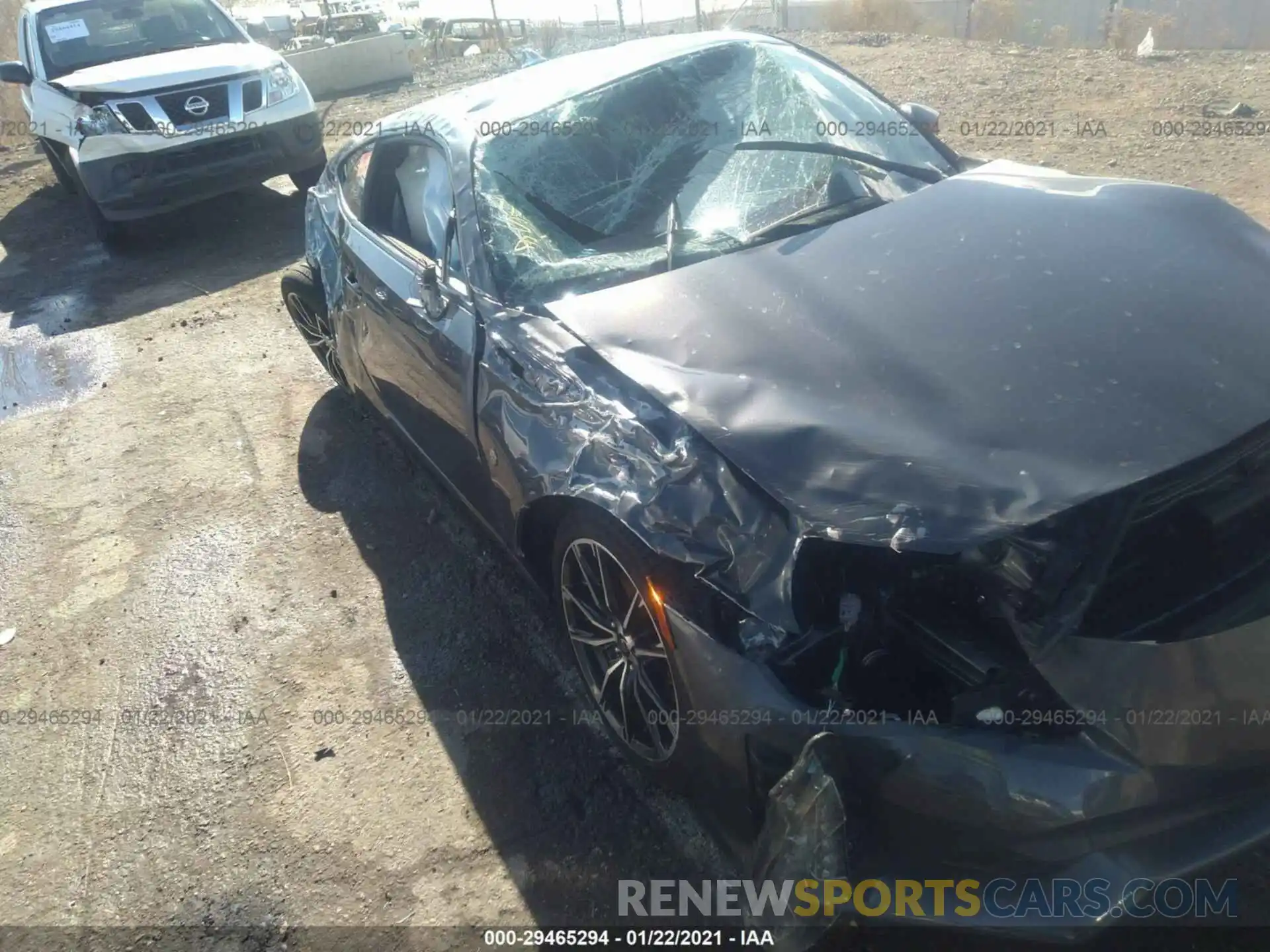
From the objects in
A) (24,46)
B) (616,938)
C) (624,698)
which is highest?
(24,46)

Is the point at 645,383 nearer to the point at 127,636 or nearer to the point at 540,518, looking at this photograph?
the point at 540,518

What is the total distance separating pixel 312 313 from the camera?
172 inches

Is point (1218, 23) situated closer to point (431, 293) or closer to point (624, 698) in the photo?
point (431, 293)

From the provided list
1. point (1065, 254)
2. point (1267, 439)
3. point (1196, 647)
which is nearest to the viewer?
point (1196, 647)

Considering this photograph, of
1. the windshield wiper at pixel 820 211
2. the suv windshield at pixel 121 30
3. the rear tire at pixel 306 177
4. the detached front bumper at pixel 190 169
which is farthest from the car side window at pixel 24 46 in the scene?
the windshield wiper at pixel 820 211

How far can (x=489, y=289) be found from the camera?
103 inches

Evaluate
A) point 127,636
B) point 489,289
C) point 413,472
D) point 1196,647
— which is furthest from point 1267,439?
point 127,636

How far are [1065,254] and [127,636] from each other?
3363 millimetres

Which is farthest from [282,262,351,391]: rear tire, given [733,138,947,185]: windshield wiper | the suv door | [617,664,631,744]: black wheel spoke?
[617,664,631,744]: black wheel spoke

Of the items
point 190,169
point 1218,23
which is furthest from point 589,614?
point 1218,23

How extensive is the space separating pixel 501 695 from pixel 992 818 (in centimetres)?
160

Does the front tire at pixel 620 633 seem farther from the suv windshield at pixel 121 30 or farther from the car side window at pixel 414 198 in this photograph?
the suv windshield at pixel 121 30

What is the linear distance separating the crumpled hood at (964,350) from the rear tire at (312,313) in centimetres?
215

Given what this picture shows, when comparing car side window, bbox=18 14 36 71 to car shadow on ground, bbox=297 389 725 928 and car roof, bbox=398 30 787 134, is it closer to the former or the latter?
car shadow on ground, bbox=297 389 725 928
